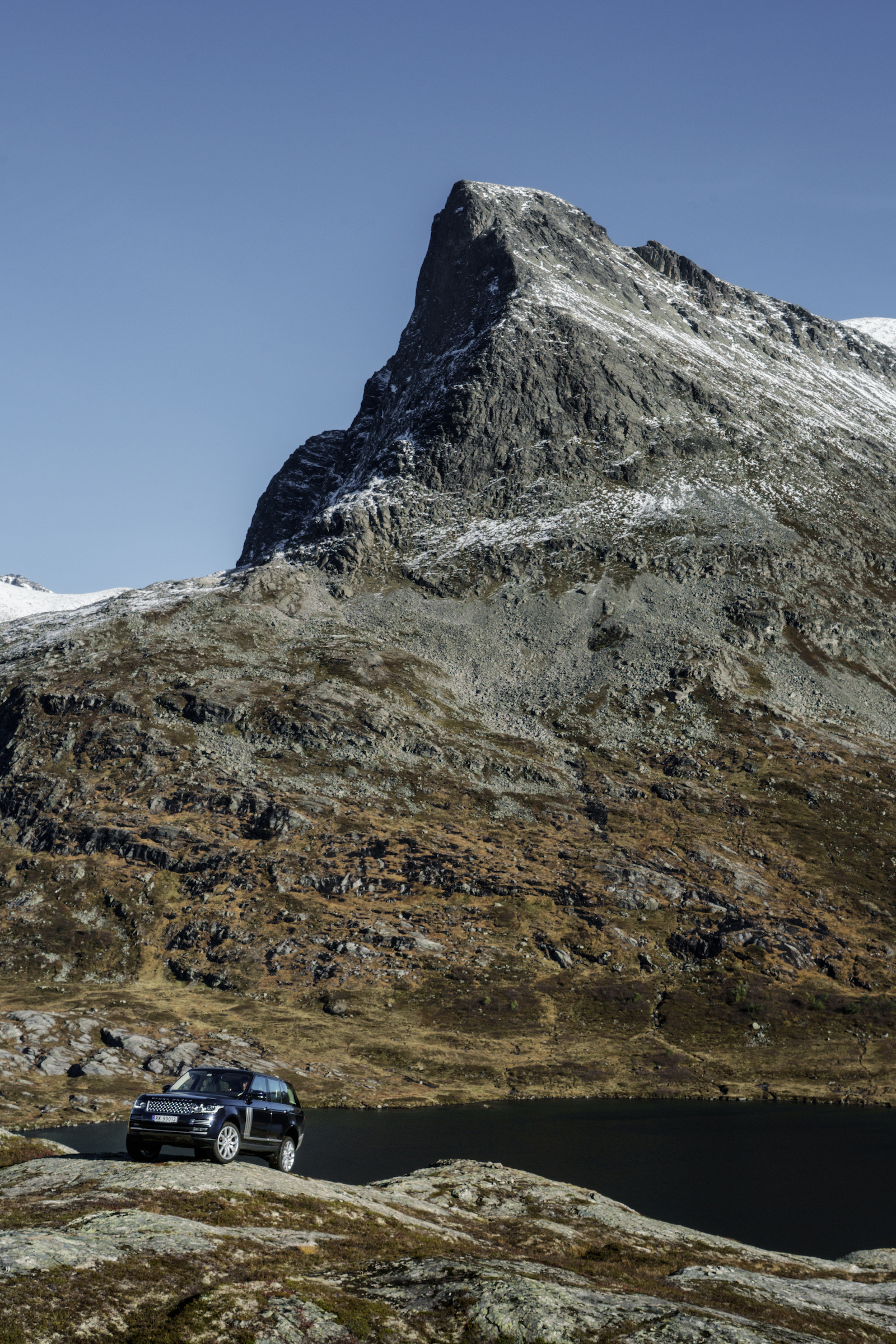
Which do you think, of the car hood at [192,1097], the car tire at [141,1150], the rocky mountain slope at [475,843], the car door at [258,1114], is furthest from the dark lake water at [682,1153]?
the car hood at [192,1097]

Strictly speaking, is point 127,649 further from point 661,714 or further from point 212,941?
point 661,714

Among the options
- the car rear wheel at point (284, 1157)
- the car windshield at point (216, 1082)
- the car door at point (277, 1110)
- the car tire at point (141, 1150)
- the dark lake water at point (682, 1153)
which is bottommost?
the dark lake water at point (682, 1153)

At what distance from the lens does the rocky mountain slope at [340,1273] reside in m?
16.1

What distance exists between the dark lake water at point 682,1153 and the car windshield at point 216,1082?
12.9 m

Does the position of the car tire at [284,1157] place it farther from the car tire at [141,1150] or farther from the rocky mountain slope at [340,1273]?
the car tire at [141,1150]

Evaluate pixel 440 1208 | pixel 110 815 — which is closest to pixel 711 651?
pixel 110 815

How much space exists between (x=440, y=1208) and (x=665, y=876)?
100332 millimetres

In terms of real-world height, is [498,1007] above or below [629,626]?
below

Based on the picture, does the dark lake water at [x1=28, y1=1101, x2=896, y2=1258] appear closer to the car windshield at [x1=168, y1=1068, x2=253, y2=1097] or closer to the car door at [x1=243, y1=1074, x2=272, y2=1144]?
the car door at [x1=243, y1=1074, x2=272, y2=1144]

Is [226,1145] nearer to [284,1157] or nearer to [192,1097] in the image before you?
[192,1097]

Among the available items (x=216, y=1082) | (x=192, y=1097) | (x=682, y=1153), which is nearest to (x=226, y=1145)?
(x=192, y=1097)

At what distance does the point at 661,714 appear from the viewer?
550 feet

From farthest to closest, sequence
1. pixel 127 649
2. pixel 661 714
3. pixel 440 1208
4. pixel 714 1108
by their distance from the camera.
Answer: pixel 127 649 < pixel 661 714 < pixel 714 1108 < pixel 440 1208

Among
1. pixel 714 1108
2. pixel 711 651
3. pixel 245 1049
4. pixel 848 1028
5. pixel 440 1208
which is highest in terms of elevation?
pixel 711 651
